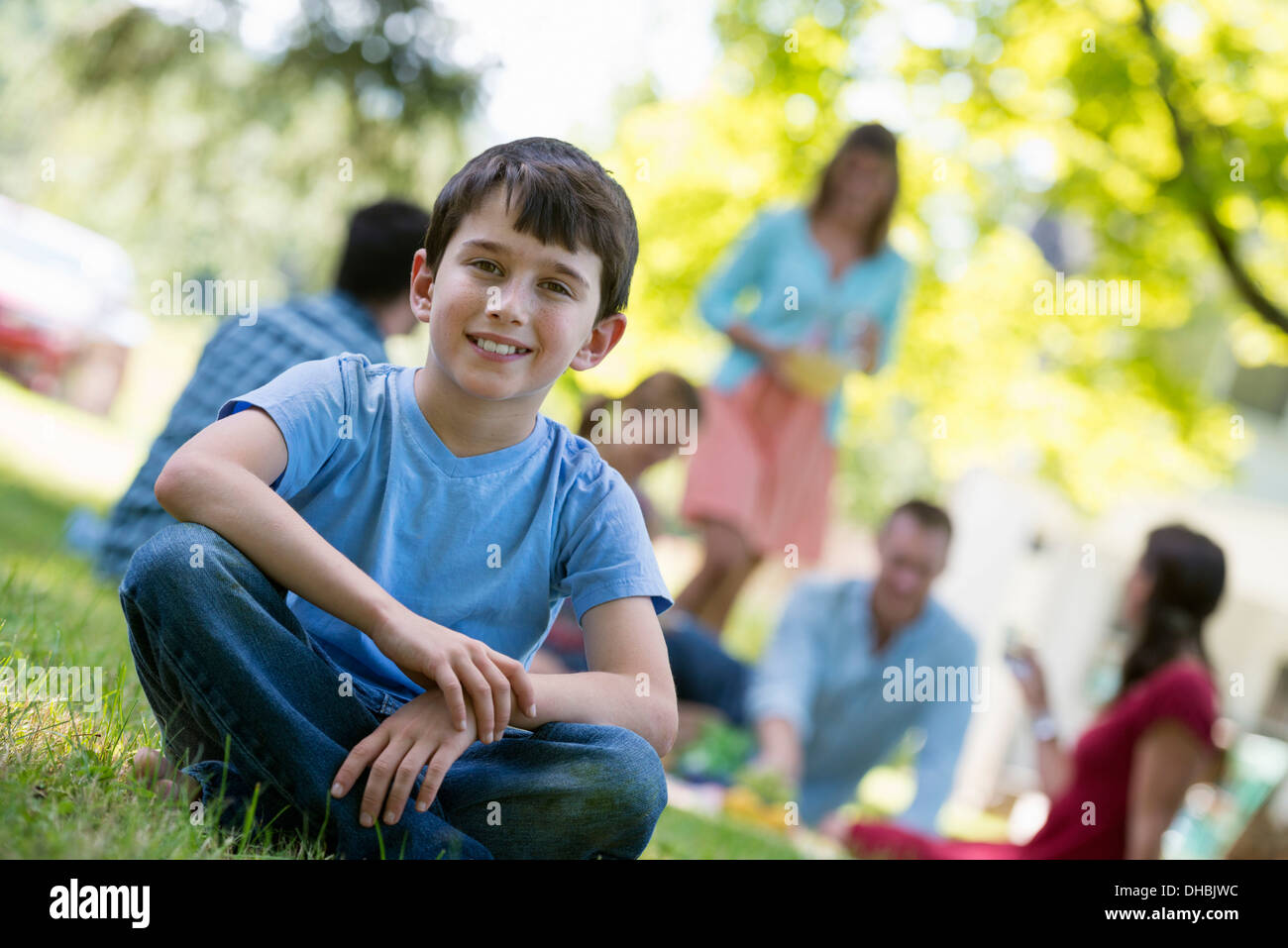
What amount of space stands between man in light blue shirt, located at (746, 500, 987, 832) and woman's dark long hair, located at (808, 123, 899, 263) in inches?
44.7

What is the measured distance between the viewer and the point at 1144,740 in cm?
402

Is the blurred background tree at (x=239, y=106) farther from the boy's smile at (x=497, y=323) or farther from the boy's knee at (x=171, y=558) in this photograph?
the boy's knee at (x=171, y=558)

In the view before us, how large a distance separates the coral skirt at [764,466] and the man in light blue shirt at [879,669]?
1.30 feet

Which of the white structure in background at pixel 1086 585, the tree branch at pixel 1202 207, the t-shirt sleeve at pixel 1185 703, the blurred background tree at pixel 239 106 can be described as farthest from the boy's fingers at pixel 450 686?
the white structure in background at pixel 1086 585

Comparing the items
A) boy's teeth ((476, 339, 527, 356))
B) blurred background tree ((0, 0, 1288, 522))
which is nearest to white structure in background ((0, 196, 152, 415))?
blurred background tree ((0, 0, 1288, 522))

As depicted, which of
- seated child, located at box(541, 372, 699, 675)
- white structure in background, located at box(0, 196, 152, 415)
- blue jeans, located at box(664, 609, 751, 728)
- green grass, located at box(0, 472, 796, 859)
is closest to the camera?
green grass, located at box(0, 472, 796, 859)

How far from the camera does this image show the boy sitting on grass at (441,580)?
4.94 ft

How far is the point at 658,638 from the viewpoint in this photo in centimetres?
173

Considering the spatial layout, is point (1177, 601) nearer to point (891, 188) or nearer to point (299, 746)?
point (891, 188)

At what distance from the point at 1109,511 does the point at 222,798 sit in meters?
11.7

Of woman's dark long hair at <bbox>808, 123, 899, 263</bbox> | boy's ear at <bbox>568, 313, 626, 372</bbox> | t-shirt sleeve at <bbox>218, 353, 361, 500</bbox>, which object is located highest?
woman's dark long hair at <bbox>808, 123, 899, 263</bbox>

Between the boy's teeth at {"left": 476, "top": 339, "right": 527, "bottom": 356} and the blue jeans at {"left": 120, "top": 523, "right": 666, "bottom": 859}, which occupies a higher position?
the boy's teeth at {"left": 476, "top": 339, "right": 527, "bottom": 356}

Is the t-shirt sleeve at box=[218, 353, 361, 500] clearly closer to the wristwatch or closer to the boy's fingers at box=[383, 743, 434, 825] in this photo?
the boy's fingers at box=[383, 743, 434, 825]

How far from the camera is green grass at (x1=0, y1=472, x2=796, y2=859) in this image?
4.49 feet
